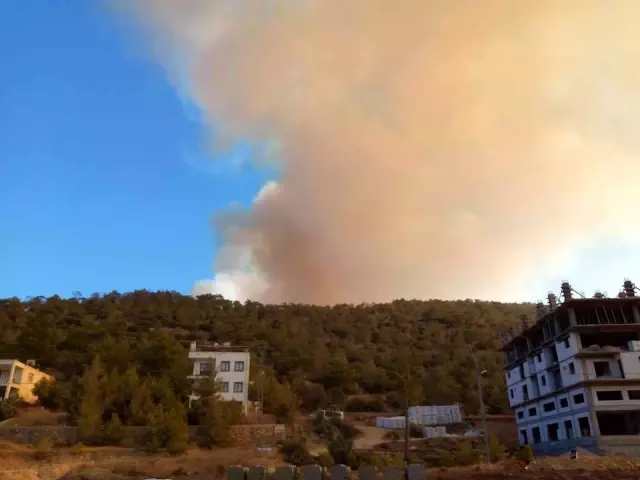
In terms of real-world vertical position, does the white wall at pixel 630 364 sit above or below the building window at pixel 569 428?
above

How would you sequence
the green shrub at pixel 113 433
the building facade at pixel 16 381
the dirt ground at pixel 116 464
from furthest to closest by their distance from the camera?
1. the building facade at pixel 16 381
2. the green shrub at pixel 113 433
3. the dirt ground at pixel 116 464

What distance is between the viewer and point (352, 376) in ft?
320

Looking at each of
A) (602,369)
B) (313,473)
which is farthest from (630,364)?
(313,473)

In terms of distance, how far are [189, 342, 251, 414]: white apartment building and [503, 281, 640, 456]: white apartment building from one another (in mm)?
35914

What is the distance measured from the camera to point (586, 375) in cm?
5594

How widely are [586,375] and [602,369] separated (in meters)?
2.53

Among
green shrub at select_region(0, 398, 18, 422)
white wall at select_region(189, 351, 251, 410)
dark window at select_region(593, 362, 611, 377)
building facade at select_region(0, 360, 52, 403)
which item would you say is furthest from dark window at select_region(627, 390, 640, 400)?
building facade at select_region(0, 360, 52, 403)

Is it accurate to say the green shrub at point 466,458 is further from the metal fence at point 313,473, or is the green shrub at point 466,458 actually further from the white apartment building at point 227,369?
the white apartment building at point 227,369

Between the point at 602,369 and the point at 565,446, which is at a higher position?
the point at 602,369

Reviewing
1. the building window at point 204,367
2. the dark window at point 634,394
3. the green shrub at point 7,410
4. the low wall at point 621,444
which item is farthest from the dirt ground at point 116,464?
the dark window at point 634,394

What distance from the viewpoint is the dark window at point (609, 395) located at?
5494 centimetres

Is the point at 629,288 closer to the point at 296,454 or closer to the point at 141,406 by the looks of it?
the point at 296,454

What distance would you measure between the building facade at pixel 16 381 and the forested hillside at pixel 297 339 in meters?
9.43

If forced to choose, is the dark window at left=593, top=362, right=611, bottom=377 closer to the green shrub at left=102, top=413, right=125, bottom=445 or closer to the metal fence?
the metal fence
